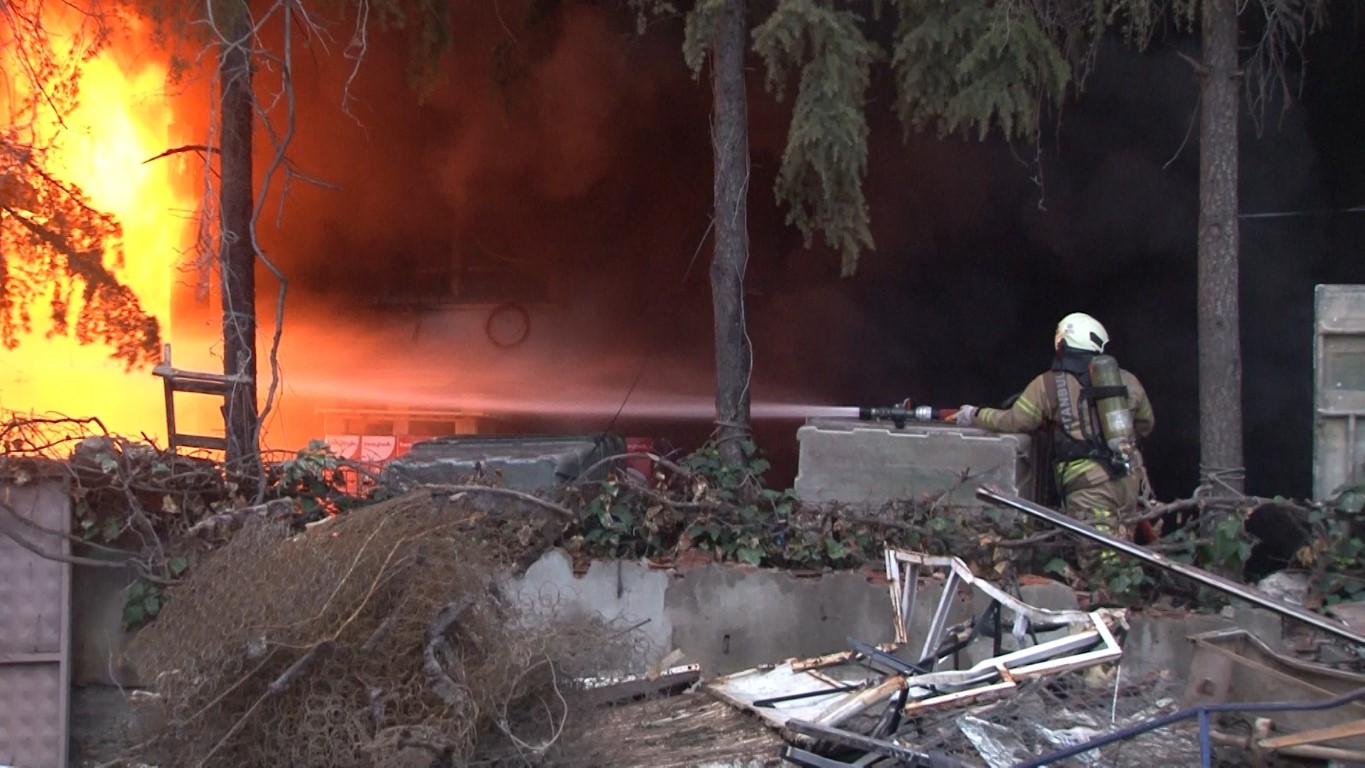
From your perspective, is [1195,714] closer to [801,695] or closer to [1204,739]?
[1204,739]

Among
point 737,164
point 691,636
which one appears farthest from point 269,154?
point 691,636

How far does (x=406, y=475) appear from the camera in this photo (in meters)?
6.03

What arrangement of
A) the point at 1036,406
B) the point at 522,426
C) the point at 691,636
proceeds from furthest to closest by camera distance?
the point at 522,426, the point at 1036,406, the point at 691,636

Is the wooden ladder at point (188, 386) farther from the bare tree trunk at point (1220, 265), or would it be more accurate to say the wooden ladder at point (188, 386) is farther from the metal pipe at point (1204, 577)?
the bare tree trunk at point (1220, 265)

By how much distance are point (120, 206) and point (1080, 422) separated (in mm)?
8272

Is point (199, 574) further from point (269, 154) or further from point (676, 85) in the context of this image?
point (269, 154)

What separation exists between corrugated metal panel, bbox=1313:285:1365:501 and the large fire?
8202 mm

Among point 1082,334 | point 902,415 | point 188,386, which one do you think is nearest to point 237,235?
point 188,386

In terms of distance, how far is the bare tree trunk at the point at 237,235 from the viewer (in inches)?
254

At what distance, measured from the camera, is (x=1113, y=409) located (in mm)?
6199

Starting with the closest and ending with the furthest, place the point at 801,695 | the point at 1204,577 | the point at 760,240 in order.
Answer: the point at 1204,577 → the point at 801,695 → the point at 760,240

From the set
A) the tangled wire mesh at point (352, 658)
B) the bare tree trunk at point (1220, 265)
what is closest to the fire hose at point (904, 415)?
the bare tree trunk at point (1220, 265)

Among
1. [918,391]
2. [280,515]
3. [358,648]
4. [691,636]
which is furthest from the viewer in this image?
[918,391]

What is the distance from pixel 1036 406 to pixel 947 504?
86cm
